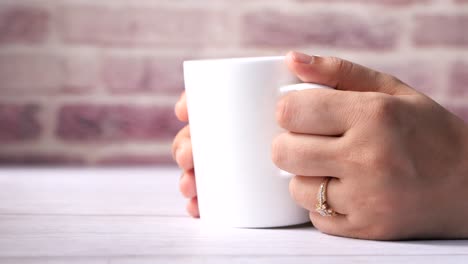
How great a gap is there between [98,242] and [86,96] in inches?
33.5

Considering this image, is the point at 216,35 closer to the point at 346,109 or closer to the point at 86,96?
the point at 86,96

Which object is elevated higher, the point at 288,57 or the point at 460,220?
the point at 288,57

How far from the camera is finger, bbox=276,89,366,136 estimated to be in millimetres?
599

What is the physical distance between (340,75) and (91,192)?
467mm

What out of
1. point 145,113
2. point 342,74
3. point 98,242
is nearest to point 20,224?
point 98,242

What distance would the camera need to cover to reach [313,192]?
631mm

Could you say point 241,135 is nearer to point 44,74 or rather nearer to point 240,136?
point 240,136

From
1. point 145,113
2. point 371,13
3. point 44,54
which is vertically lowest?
point 145,113

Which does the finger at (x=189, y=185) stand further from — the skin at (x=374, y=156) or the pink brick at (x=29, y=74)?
Answer: the pink brick at (x=29, y=74)

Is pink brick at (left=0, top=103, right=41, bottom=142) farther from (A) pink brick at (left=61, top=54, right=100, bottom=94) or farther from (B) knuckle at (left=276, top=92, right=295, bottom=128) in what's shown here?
(B) knuckle at (left=276, top=92, right=295, bottom=128)

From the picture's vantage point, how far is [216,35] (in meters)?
1.42

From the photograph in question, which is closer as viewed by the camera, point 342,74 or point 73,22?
point 342,74

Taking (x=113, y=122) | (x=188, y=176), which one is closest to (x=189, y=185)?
(x=188, y=176)

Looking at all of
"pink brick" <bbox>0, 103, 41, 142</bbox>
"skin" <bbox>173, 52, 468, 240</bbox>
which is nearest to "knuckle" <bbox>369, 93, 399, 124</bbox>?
"skin" <bbox>173, 52, 468, 240</bbox>
